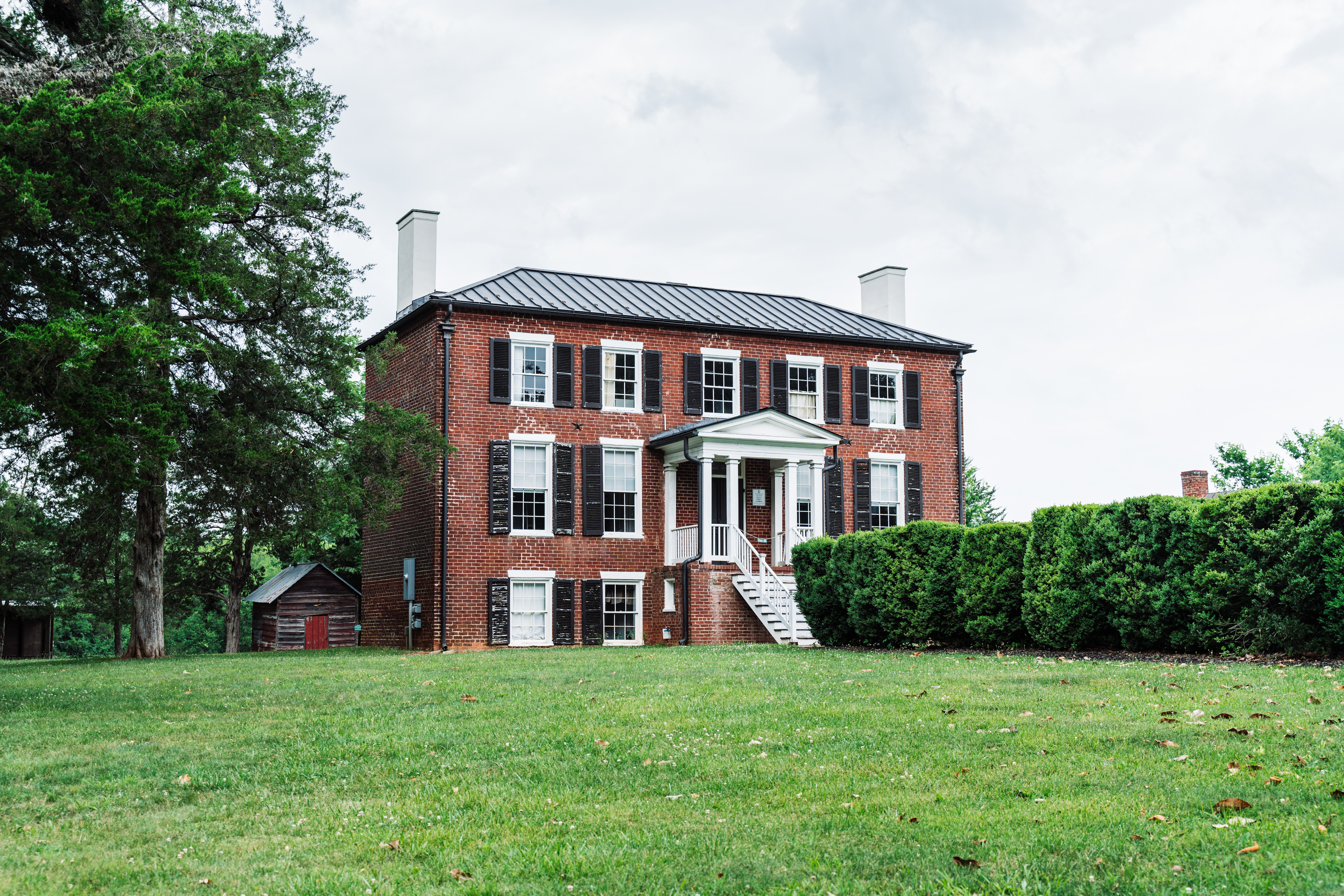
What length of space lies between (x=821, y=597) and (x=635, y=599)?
23.0 feet

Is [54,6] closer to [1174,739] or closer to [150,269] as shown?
[150,269]

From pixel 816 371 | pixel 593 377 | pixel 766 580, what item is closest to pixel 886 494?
pixel 816 371

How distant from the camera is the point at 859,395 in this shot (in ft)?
96.1

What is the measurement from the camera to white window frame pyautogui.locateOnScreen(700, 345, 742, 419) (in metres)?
27.7

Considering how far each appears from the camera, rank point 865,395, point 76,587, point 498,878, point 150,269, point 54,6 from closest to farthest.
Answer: point 498,878, point 150,269, point 54,6, point 865,395, point 76,587

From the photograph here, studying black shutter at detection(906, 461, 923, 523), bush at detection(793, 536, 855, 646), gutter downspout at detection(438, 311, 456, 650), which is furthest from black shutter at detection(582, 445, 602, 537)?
black shutter at detection(906, 461, 923, 523)

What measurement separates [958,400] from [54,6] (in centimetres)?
2273

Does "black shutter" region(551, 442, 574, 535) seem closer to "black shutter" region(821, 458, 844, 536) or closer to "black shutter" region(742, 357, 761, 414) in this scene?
"black shutter" region(742, 357, 761, 414)

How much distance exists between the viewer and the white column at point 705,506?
25.5m

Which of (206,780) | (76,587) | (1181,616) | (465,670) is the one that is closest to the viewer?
(206,780)

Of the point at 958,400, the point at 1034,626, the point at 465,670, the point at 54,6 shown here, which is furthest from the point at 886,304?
the point at 54,6

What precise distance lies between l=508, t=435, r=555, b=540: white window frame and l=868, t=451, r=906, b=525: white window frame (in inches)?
324

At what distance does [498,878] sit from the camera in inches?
197

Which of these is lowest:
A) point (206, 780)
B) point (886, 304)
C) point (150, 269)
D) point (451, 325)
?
point (206, 780)
